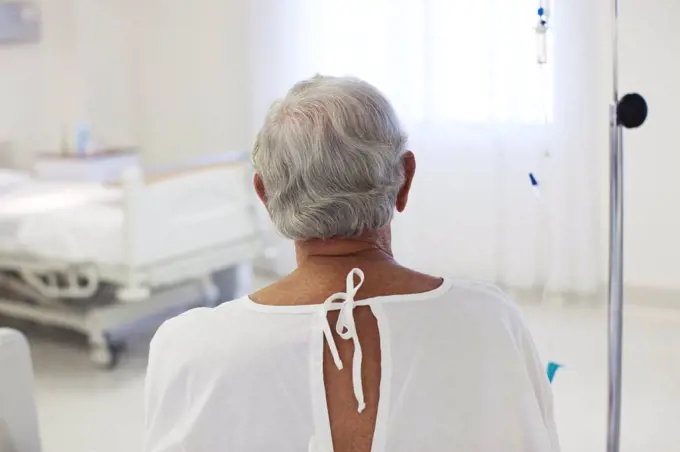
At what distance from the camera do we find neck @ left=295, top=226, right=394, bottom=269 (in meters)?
1.01

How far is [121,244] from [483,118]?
1.71 m

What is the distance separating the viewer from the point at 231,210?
3.15 m

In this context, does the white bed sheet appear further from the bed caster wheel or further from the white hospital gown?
the white hospital gown

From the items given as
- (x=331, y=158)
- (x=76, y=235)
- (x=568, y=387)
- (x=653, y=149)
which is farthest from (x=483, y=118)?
(x=331, y=158)

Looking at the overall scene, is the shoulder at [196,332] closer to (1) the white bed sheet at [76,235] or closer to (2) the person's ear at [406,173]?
(2) the person's ear at [406,173]

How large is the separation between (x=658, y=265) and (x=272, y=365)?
2.91 meters

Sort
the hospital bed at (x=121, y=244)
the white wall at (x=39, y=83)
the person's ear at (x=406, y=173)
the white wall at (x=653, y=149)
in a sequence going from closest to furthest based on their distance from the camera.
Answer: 1. the person's ear at (x=406, y=173)
2. the hospital bed at (x=121, y=244)
3. the white wall at (x=653, y=149)
4. the white wall at (x=39, y=83)

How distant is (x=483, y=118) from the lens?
362cm

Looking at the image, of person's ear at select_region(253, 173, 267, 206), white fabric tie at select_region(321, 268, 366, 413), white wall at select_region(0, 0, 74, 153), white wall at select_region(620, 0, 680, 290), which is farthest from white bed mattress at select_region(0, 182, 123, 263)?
white wall at select_region(620, 0, 680, 290)

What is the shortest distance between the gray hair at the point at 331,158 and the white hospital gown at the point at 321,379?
0.09 m

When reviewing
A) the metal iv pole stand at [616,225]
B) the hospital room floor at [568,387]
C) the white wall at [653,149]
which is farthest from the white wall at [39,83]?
the metal iv pole stand at [616,225]

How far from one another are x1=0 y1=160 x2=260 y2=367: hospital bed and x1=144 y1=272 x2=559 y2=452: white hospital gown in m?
1.80

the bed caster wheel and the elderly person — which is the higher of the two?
the elderly person

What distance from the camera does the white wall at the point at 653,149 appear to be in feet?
10.9
